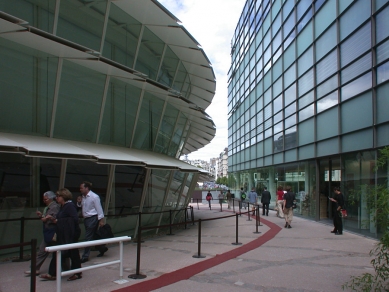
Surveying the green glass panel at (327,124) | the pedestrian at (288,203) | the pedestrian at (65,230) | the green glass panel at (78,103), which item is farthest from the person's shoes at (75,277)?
the green glass panel at (327,124)

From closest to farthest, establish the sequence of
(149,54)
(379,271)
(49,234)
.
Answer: (379,271) < (49,234) < (149,54)

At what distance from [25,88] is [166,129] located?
6.98 m

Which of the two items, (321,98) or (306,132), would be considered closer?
(321,98)

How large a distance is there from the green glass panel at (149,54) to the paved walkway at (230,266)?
649cm

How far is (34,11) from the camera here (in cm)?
902

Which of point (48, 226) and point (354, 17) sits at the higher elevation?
point (354, 17)

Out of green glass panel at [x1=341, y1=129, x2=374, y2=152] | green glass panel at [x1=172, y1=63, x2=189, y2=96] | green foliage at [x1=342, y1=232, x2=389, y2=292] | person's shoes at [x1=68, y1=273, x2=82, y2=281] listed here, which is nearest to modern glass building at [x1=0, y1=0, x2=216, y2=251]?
green glass panel at [x1=172, y1=63, x2=189, y2=96]

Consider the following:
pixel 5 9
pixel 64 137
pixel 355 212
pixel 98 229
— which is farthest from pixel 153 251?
pixel 355 212

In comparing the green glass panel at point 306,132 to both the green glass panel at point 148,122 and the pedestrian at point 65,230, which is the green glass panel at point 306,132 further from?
the pedestrian at point 65,230

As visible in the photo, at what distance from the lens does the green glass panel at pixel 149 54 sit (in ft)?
41.5

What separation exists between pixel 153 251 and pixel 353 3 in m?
11.4

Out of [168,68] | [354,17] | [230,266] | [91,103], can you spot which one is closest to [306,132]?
[354,17]

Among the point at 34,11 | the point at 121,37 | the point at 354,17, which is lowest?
the point at 34,11

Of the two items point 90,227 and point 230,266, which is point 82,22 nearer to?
point 90,227
